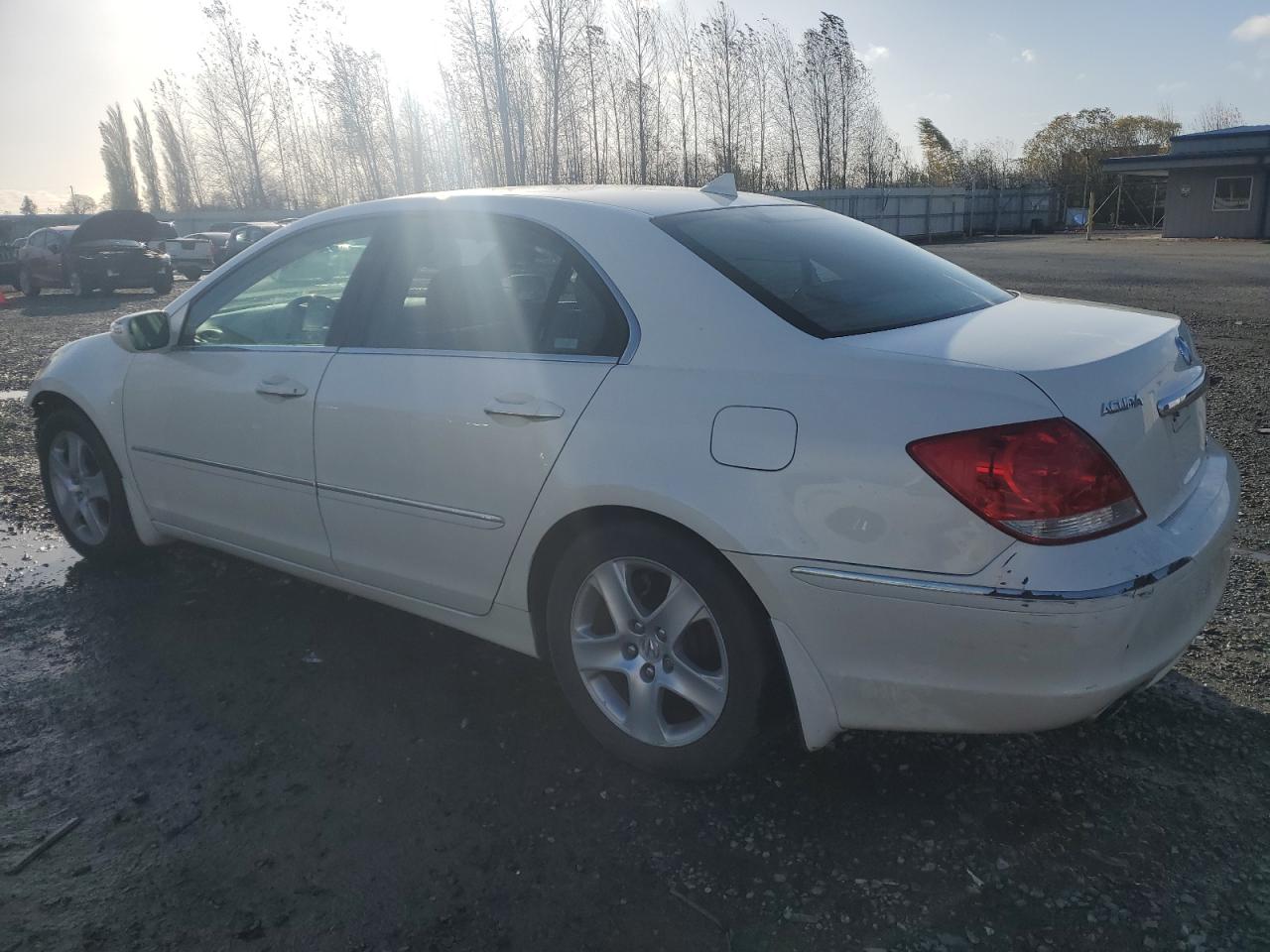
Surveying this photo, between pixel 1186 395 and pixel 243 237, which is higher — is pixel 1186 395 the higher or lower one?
the lower one

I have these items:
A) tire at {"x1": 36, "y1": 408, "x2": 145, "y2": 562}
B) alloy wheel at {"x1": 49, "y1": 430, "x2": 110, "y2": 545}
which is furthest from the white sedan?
alloy wheel at {"x1": 49, "y1": 430, "x2": 110, "y2": 545}

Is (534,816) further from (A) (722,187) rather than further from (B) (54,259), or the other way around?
(B) (54,259)

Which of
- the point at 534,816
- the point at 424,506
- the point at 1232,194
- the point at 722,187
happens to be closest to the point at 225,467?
the point at 424,506

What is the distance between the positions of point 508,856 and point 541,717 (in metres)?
0.70

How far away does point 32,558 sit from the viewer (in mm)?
4809

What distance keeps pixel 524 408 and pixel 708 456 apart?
65 cm

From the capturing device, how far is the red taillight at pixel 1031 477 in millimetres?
2117

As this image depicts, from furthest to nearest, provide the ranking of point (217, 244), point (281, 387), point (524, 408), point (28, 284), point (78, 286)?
point (217, 244)
point (28, 284)
point (78, 286)
point (281, 387)
point (524, 408)

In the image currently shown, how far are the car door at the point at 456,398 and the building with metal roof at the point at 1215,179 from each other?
37988 millimetres

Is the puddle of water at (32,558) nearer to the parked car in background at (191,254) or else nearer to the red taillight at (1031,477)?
the red taillight at (1031,477)

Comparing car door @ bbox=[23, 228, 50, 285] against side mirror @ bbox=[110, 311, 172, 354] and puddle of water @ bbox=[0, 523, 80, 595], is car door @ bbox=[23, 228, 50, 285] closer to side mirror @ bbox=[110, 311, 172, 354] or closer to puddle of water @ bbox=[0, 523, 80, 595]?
puddle of water @ bbox=[0, 523, 80, 595]

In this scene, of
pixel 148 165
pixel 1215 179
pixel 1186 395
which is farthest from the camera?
pixel 148 165

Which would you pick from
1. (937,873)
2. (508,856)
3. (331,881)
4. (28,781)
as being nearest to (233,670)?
(28,781)

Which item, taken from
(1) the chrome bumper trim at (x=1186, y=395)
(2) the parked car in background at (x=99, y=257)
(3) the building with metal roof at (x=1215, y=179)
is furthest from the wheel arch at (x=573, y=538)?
(3) the building with metal roof at (x=1215, y=179)
